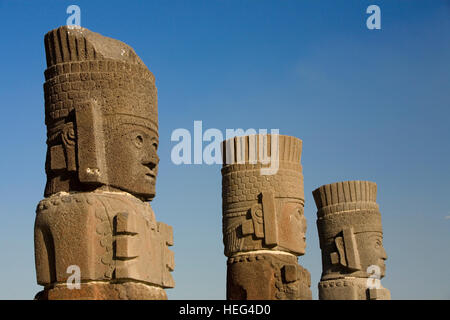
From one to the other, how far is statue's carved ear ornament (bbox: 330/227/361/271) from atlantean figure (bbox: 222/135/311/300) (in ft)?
14.3

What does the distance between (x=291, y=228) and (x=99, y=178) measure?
5.91m

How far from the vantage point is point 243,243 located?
1466 cm

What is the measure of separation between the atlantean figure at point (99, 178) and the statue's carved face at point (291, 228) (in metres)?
4.20

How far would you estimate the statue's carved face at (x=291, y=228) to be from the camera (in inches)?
577

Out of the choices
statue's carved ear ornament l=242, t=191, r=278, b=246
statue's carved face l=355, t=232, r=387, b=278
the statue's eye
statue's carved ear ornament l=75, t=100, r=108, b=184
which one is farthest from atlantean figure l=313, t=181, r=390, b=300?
statue's carved ear ornament l=75, t=100, r=108, b=184

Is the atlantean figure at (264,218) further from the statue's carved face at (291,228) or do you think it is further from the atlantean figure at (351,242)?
the atlantean figure at (351,242)

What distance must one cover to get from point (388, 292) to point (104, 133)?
40.0 ft

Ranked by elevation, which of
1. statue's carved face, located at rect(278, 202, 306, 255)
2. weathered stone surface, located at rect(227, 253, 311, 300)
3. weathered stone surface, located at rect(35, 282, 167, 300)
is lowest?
weathered stone surface, located at rect(35, 282, 167, 300)

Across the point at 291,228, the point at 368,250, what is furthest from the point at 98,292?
the point at 368,250

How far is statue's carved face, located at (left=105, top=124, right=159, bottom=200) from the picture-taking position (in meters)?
10.1

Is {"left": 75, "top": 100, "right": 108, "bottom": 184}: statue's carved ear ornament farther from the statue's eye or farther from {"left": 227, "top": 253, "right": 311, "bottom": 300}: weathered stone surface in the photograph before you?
{"left": 227, "top": 253, "right": 311, "bottom": 300}: weathered stone surface

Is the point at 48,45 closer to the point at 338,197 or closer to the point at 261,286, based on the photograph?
the point at 261,286

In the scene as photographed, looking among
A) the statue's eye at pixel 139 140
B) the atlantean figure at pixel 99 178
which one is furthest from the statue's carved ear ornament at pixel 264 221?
the statue's eye at pixel 139 140
